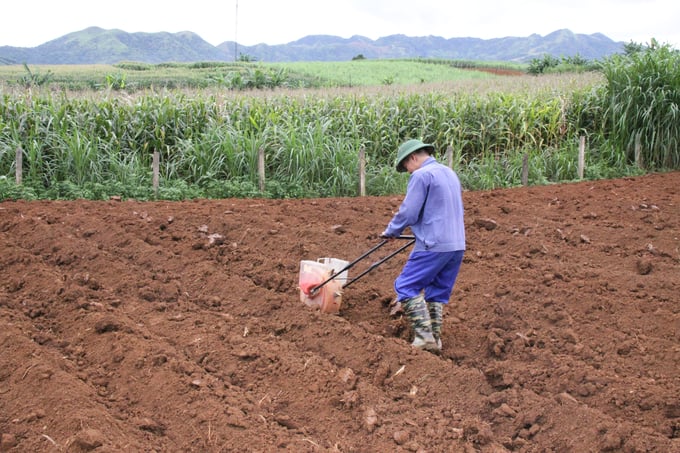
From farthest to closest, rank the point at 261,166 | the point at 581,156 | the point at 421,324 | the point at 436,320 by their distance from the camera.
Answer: the point at 581,156, the point at 261,166, the point at 436,320, the point at 421,324

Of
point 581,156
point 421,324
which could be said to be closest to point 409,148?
point 421,324

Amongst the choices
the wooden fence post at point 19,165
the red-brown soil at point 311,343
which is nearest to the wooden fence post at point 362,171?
the red-brown soil at point 311,343

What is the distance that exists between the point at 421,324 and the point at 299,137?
26.0 feet

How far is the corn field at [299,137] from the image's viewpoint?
459 inches

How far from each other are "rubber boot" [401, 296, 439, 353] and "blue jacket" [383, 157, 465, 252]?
1.42 feet

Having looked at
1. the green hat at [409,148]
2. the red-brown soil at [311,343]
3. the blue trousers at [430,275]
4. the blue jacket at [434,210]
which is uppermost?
the green hat at [409,148]

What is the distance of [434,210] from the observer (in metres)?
5.24

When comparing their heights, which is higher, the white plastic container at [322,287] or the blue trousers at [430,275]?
the blue trousers at [430,275]

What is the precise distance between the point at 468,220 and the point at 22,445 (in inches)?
244

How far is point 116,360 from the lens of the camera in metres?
4.96

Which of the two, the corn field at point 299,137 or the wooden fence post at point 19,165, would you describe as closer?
the wooden fence post at point 19,165

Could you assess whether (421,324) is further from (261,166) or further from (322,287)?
(261,166)

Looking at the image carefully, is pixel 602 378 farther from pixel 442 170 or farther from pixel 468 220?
pixel 468 220

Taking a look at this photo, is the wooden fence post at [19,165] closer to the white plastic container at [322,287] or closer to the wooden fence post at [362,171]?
the wooden fence post at [362,171]
